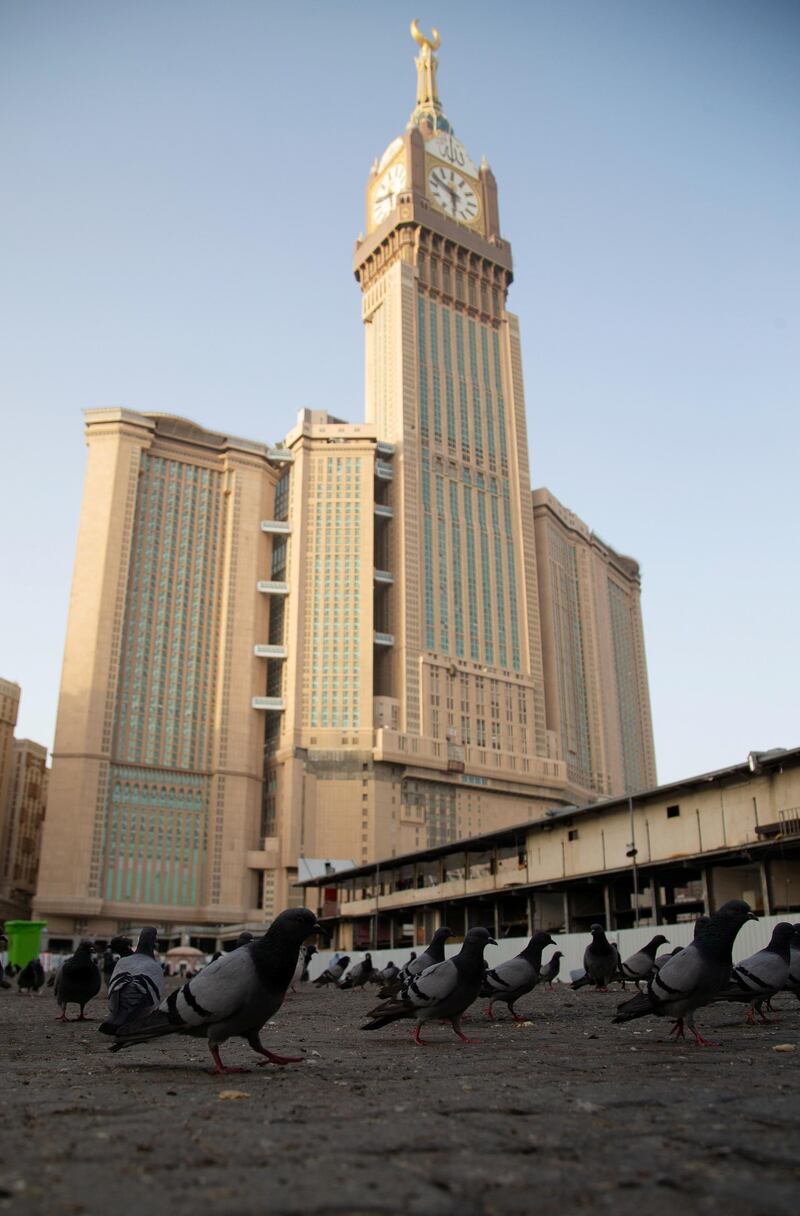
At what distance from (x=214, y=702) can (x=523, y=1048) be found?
110 m

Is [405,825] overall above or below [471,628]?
below

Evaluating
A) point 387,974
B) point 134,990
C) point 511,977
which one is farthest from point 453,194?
point 134,990

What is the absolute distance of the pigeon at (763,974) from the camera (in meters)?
13.5

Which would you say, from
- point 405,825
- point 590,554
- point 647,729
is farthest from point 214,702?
point 647,729

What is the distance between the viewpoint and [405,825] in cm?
11281

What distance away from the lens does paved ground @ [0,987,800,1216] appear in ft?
14.5

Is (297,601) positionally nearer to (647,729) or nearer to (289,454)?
(289,454)

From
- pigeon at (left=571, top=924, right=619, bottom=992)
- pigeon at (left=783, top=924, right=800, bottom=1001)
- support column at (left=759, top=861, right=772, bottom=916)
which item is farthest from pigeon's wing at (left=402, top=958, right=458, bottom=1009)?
support column at (left=759, top=861, right=772, bottom=916)

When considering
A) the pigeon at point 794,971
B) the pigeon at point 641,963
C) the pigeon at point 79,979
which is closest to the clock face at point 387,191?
the pigeon at point 641,963

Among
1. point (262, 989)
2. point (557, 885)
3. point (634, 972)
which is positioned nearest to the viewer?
point (262, 989)

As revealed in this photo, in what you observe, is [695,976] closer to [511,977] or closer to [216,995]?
[216,995]

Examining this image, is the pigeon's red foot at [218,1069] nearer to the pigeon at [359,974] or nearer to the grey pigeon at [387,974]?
the grey pigeon at [387,974]

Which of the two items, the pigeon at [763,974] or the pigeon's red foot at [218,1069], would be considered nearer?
the pigeon's red foot at [218,1069]

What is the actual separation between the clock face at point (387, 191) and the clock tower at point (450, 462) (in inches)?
12.3
